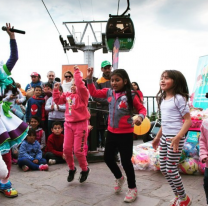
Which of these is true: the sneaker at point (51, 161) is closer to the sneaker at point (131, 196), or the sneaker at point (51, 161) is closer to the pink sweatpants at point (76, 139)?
the pink sweatpants at point (76, 139)

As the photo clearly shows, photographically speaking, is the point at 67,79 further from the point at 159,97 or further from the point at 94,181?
the point at 159,97

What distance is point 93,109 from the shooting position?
4.95 m

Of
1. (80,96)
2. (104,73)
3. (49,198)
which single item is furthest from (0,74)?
(104,73)

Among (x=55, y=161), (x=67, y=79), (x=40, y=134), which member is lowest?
(x=55, y=161)

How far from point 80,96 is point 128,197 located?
1.48 meters

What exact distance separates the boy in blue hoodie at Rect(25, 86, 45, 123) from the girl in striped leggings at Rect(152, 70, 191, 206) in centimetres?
351

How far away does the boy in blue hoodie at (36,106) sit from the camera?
5539 millimetres

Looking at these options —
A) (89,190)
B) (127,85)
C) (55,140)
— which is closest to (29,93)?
(55,140)

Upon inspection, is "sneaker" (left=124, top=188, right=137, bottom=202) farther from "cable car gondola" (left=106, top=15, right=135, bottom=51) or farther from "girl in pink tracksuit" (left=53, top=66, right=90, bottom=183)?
"cable car gondola" (left=106, top=15, right=135, bottom=51)

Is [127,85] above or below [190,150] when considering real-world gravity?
above

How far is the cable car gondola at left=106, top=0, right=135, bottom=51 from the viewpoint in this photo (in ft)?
29.2

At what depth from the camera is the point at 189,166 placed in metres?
3.82

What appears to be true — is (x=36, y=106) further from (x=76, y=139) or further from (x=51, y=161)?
(x=76, y=139)

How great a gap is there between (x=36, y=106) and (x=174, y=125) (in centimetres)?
371
